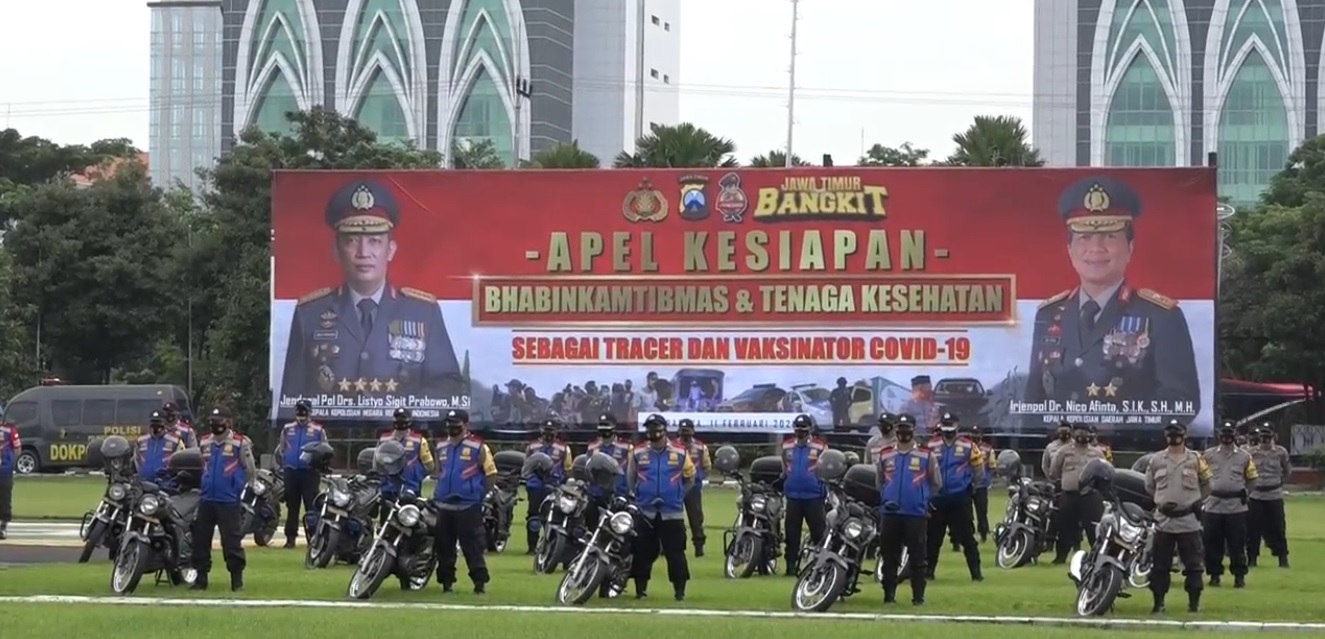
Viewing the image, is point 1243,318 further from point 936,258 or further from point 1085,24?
point 1085,24

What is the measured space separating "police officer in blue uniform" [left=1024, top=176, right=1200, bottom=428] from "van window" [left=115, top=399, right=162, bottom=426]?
67.9 ft

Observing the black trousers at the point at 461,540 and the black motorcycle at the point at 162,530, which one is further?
the black trousers at the point at 461,540

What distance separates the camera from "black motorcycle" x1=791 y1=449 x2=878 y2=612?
60.0 ft

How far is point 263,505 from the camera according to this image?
26234mm

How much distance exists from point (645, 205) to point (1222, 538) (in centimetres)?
1739

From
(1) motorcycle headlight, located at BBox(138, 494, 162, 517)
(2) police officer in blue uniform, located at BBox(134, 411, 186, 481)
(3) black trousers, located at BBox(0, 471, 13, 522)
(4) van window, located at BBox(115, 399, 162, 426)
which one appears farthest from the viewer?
(4) van window, located at BBox(115, 399, 162, 426)

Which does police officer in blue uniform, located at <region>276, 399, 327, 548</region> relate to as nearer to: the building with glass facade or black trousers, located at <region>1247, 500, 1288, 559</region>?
black trousers, located at <region>1247, 500, 1288, 559</region>

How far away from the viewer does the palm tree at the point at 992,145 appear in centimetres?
4775

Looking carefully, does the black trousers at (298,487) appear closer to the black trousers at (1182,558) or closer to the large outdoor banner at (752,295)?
the black trousers at (1182,558)

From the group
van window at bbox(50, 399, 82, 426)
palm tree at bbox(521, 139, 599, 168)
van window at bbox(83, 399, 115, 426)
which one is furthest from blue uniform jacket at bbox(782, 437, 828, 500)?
van window at bbox(50, 399, 82, 426)

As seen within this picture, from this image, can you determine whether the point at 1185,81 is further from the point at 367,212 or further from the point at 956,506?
the point at 956,506

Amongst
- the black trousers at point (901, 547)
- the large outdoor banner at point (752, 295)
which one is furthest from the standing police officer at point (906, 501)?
the large outdoor banner at point (752, 295)

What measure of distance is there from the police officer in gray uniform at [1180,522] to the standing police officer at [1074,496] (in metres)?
4.82

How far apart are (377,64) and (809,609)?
286ft
